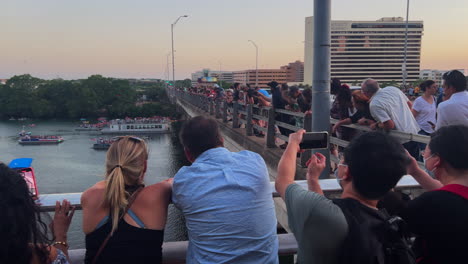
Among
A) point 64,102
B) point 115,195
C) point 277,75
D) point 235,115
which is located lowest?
point 64,102

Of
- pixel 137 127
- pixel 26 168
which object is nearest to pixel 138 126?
pixel 137 127

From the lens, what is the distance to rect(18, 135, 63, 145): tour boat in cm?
4459

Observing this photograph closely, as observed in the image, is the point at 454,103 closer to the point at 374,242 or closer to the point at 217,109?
the point at 374,242

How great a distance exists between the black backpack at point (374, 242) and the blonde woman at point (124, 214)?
961 mm

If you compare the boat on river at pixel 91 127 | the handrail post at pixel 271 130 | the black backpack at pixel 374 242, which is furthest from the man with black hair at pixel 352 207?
the boat on river at pixel 91 127

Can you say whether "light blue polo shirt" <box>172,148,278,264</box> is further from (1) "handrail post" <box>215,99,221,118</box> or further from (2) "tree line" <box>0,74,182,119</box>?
(2) "tree line" <box>0,74,182,119</box>

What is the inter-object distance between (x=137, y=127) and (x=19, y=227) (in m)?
50.1

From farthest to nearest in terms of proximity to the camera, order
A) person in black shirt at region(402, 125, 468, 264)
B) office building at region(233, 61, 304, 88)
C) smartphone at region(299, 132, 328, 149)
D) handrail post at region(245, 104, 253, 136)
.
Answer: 1. office building at region(233, 61, 304, 88)
2. handrail post at region(245, 104, 253, 136)
3. smartphone at region(299, 132, 328, 149)
4. person in black shirt at region(402, 125, 468, 264)

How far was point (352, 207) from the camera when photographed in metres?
1.52

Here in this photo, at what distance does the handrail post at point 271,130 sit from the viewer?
28.1 feet

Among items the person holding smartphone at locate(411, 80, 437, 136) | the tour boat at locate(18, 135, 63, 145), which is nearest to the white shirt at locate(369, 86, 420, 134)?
the person holding smartphone at locate(411, 80, 437, 136)

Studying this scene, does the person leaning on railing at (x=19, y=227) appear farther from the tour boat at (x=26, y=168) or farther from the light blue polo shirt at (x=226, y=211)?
the light blue polo shirt at (x=226, y=211)

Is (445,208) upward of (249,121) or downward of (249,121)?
upward

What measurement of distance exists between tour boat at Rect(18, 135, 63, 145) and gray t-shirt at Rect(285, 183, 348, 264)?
161ft
